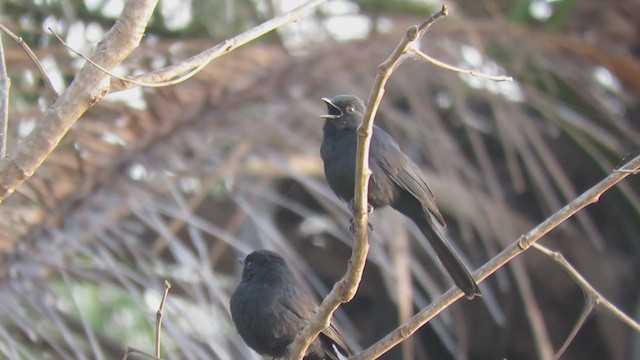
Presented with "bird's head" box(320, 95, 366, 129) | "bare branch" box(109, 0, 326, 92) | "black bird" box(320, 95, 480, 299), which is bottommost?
"bare branch" box(109, 0, 326, 92)

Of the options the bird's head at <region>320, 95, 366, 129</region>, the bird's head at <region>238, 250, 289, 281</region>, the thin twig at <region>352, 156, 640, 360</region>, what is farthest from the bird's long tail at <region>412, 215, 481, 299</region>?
the bird's head at <region>238, 250, 289, 281</region>

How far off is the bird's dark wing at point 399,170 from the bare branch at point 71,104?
140cm

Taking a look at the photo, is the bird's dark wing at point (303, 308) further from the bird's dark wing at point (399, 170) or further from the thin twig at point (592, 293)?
the thin twig at point (592, 293)

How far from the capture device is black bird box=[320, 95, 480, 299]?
12.6ft

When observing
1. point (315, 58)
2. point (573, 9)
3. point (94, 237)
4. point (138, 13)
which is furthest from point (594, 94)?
point (138, 13)

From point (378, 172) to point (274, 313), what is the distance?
60 centimetres

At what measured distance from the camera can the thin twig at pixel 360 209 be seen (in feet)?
8.53

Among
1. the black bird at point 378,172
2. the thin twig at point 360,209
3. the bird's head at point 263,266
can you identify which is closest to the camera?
the thin twig at point 360,209

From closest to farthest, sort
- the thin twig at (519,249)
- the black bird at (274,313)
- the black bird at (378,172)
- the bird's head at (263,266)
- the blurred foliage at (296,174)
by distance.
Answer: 1. the thin twig at (519,249)
2. the black bird at (378,172)
3. the black bird at (274,313)
4. the bird's head at (263,266)
5. the blurred foliage at (296,174)

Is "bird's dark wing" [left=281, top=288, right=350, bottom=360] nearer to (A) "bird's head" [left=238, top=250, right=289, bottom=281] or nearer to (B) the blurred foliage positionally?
(A) "bird's head" [left=238, top=250, right=289, bottom=281]

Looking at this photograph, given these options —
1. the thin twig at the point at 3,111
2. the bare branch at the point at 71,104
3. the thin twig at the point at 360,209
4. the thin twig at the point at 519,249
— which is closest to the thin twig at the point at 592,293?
the thin twig at the point at 519,249

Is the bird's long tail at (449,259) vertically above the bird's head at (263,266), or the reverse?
the bird's head at (263,266)

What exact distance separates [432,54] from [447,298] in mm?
2891

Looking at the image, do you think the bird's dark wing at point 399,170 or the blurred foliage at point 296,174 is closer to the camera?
the bird's dark wing at point 399,170
